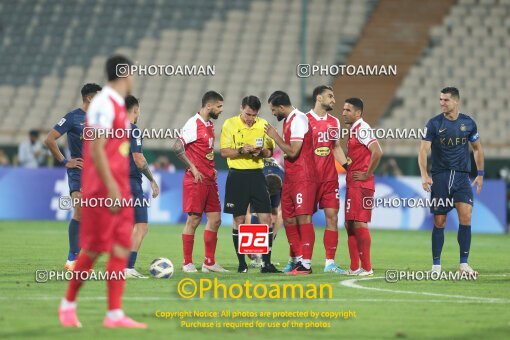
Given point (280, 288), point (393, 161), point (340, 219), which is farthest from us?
point (393, 161)

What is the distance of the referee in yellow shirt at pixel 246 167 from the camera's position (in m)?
14.3

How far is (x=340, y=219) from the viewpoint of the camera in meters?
25.9

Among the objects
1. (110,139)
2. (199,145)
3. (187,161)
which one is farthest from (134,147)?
(110,139)

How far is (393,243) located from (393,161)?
688 centimetres

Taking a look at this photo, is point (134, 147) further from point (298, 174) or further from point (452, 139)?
point (452, 139)

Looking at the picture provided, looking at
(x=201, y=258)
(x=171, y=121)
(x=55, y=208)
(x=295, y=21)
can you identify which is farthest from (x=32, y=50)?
(x=201, y=258)

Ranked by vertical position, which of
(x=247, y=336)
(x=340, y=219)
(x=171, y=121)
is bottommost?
(x=247, y=336)

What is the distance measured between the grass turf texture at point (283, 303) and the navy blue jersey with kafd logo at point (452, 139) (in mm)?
1554

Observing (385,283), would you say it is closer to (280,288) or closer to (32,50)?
(280,288)

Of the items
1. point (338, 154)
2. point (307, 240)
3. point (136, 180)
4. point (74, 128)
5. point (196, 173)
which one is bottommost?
point (307, 240)

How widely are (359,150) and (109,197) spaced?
6202 millimetres

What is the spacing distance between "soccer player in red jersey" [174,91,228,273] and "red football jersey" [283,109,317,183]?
101cm

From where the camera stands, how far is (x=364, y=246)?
1417cm

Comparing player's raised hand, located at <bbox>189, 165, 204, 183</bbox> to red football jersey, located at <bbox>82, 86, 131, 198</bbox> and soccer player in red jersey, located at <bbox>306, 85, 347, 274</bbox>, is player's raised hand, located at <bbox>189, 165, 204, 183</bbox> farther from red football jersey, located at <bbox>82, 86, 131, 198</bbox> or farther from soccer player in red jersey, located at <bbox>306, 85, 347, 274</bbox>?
red football jersey, located at <bbox>82, 86, 131, 198</bbox>
